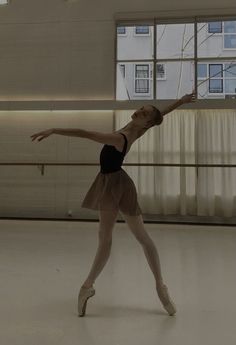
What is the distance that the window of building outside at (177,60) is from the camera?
935 centimetres

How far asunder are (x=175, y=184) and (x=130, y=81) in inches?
108

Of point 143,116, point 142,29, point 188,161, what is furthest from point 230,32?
point 143,116

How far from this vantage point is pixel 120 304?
9.81ft

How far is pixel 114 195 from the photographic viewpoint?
266 cm

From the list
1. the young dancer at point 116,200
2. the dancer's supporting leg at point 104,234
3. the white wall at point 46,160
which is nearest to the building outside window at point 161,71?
the white wall at point 46,160

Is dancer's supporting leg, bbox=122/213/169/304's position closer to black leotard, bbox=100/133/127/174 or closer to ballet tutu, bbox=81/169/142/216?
ballet tutu, bbox=81/169/142/216

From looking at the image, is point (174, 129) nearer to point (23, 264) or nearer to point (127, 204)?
point (23, 264)

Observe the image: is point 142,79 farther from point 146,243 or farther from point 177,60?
point 146,243

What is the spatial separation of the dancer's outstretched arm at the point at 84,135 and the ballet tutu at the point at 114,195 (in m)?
0.30

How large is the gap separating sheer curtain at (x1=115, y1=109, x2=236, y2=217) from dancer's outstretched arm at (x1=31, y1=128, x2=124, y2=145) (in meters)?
6.73

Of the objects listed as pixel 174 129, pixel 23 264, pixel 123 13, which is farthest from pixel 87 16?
pixel 23 264

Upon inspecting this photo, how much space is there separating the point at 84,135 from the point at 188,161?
705cm

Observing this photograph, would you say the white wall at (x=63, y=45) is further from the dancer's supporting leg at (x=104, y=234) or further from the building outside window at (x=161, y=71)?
the dancer's supporting leg at (x=104, y=234)

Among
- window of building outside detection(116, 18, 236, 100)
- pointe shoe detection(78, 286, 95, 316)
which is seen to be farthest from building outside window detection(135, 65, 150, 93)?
pointe shoe detection(78, 286, 95, 316)
